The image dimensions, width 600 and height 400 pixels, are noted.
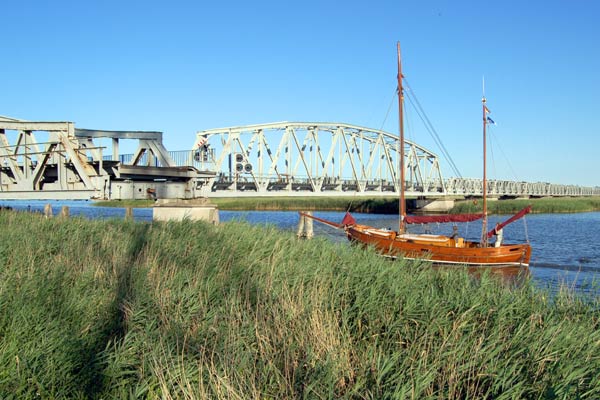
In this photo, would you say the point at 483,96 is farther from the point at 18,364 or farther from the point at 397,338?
the point at 18,364

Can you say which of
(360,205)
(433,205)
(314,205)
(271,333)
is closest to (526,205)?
(433,205)

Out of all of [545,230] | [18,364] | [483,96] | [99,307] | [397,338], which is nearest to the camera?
[18,364]

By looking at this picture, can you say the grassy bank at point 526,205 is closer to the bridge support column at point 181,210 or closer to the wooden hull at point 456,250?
the wooden hull at point 456,250

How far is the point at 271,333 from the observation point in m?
5.88

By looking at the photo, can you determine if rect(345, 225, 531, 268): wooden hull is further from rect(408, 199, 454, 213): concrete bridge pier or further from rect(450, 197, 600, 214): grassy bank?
rect(408, 199, 454, 213): concrete bridge pier

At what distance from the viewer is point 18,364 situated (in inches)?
197

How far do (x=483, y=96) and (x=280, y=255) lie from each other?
28822 millimetres

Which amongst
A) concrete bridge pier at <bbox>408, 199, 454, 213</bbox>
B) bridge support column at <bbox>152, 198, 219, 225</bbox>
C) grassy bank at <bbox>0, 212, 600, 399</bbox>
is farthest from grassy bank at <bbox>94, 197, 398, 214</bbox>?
grassy bank at <bbox>0, 212, 600, 399</bbox>

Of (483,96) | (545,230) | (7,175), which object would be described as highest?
(483,96)

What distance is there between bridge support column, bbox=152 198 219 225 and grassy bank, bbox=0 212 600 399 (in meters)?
10.0

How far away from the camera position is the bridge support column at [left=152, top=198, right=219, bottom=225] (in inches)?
819

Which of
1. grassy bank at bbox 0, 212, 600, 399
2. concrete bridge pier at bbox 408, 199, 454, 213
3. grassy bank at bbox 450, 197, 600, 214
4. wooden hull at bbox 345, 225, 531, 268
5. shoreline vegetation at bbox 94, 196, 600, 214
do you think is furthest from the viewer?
concrete bridge pier at bbox 408, 199, 454, 213

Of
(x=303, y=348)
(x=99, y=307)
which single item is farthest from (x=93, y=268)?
(x=303, y=348)

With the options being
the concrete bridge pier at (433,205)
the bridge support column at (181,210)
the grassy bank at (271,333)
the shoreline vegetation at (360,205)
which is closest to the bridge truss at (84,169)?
the bridge support column at (181,210)
